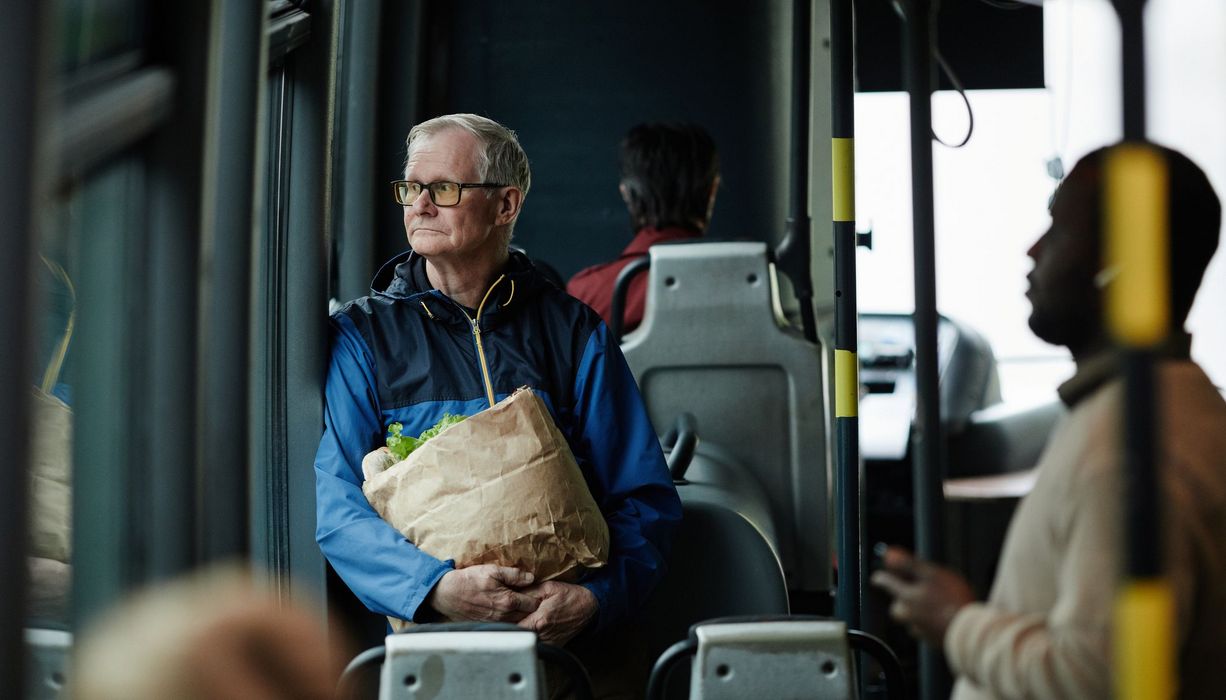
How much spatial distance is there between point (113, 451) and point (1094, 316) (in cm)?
79

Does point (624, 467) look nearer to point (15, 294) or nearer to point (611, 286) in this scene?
point (611, 286)

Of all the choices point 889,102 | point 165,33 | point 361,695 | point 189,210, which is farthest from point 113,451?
point 889,102

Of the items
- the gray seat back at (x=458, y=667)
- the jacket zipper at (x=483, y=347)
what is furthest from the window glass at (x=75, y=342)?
the jacket zipper at (x=483, y=347)

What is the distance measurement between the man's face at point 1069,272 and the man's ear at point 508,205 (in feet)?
5.22

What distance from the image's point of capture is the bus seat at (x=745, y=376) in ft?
11.0

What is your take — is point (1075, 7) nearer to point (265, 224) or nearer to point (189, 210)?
point (189, 210)

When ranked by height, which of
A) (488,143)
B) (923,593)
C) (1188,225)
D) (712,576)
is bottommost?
(712,576)

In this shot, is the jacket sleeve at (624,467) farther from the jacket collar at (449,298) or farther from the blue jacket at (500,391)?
the jacket collar at (449,298)

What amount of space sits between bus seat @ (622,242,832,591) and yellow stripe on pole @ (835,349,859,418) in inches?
Result: 52.3

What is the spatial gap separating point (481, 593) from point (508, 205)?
0.72 meters

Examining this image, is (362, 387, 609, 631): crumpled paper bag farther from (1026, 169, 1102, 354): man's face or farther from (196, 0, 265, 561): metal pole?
(1026, 169, 1102, 354): man's face

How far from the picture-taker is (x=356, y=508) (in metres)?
2.11

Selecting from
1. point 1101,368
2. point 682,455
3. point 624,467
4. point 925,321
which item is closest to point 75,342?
point 925,321

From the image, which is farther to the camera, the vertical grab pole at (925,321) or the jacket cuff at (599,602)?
the jacket cuff at (599,602)
